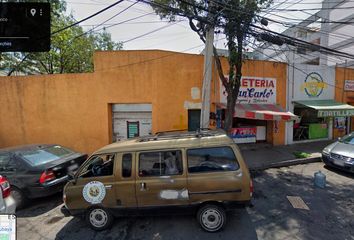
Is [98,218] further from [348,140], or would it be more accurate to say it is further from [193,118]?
[348,140]

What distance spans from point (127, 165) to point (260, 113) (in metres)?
6.63

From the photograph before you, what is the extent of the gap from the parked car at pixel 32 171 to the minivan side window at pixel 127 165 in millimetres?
2369

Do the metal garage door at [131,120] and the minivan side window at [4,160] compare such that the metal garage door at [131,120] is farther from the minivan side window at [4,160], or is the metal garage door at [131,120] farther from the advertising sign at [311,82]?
the advertising sign at [311,82]

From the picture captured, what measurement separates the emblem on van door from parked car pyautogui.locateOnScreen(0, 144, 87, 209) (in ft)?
5.59

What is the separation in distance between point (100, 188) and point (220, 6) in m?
6.21

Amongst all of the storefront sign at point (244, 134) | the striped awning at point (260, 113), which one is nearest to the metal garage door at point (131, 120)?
the striped awning at point (260, 113)

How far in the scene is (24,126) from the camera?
33.6 feet

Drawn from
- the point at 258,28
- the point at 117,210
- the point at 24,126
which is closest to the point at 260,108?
the point at 258,28

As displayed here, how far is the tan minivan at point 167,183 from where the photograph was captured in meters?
4.10

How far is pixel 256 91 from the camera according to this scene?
10.7m

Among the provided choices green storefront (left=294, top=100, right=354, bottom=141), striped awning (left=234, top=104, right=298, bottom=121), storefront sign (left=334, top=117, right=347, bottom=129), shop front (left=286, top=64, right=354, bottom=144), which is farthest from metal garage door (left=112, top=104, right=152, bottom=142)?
storefront sign (left=334, top=117, right=347, bottom=129)

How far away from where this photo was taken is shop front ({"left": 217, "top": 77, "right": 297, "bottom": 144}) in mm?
10141

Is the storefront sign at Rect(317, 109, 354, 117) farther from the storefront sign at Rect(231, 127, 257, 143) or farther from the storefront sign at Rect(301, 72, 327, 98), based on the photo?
the storefront sign at Rect(231, 127, 257, 143)

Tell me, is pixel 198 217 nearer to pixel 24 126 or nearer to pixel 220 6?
pixel 220 6
